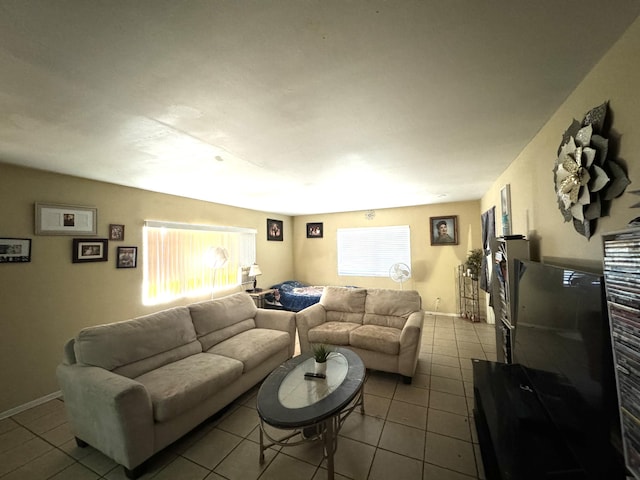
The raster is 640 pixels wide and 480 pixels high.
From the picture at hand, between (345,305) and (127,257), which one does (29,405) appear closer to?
(127,257)

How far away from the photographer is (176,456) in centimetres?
175

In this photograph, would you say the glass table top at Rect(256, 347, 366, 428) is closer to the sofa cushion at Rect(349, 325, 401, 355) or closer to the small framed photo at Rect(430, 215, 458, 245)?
the sofa cushion at Rect(349, 325, 401, 355)

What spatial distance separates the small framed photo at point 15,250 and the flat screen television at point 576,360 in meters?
4.26

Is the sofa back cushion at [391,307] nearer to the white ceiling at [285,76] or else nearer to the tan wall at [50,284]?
the white ceiling at [285,76]

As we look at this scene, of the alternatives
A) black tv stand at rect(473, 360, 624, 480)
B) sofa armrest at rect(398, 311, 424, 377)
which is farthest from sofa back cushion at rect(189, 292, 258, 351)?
black tv stand at rect(473, 360, 624, 480)

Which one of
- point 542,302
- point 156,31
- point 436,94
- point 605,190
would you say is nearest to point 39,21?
point 156,31

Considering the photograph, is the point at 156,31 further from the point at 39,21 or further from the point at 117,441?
the point at 117,441

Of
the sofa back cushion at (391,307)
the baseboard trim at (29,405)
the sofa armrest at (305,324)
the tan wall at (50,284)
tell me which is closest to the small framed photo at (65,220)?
the tan wall at (50,284)

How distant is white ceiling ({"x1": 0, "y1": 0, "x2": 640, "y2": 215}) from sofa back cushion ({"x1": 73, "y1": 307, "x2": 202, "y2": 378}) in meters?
1.52

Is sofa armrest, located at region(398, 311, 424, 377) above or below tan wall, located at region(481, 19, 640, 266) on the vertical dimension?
below

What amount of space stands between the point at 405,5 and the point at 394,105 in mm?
661

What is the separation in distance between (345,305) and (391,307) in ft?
2.06

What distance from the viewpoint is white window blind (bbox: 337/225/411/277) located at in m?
5.52

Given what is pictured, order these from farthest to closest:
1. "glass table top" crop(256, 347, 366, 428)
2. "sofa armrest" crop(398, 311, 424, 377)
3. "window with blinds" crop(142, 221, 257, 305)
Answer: "window with blinds" crop(142, 221, 257, 305)
"sofa armrest" crop(398, 311, 424, 377)
"glass table top" crop(256, 347, 366, 428)
